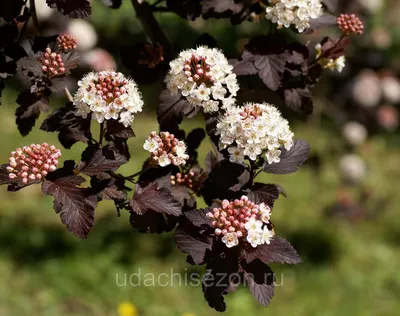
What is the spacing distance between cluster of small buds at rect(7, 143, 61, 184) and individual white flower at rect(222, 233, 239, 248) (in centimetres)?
43

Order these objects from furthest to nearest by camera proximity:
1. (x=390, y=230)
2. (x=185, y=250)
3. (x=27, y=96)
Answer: (x=390, y=230)
(x=27, y=96)
(x=185, y=250)

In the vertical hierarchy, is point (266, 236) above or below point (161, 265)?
above

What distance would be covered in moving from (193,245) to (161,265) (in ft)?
7.28

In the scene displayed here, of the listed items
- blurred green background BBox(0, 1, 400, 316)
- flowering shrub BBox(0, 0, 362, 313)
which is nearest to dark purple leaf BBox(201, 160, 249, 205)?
flowering shrub BBox(0, 0, 362, 313)

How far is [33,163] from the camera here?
1.36 m

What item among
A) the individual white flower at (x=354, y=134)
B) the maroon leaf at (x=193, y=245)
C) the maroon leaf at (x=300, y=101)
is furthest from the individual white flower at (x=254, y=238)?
the individual white flower at (x=354, y=134)

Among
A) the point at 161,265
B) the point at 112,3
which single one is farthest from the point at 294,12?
the point at 161,265

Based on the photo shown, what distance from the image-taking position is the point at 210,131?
147 cm

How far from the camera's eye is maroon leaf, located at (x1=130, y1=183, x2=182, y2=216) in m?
1.42

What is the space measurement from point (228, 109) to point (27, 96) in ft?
2.04

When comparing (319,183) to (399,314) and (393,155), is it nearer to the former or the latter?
(393,155)

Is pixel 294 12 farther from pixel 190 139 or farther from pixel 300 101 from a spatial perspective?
pixel 190 139

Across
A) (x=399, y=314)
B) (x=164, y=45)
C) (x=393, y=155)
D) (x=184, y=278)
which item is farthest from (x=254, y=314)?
(x=393, y=155)

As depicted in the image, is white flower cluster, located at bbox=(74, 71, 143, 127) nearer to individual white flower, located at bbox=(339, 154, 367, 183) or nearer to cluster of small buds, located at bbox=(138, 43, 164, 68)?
cluster of small buds, located at bbox=(138, 43, 164, 68)
